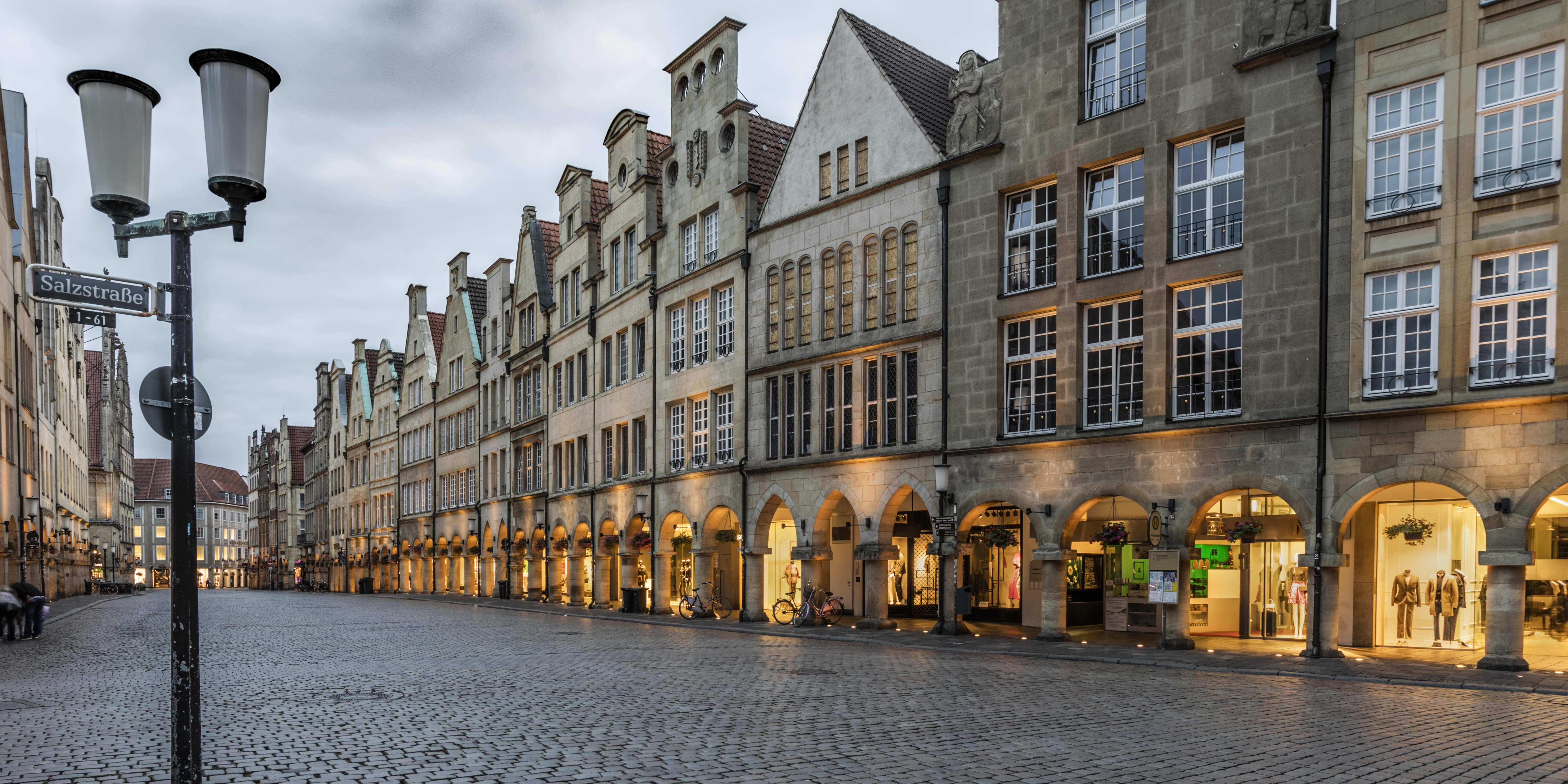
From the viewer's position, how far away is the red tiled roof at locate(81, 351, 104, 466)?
9325 centimetres

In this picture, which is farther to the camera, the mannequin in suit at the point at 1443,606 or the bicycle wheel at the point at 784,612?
the bicycle wheel at the point at 784,612

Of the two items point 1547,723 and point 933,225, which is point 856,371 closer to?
point 933,225

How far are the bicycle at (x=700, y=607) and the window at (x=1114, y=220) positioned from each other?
15.2 meters

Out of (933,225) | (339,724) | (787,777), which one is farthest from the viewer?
(933,225)

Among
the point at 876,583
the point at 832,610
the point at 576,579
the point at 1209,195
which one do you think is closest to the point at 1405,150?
the point at 1209,195

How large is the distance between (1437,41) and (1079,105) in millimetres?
7056

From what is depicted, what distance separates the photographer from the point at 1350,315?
20.1 metres

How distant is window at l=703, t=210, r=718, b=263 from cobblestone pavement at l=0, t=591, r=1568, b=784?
1699 cm

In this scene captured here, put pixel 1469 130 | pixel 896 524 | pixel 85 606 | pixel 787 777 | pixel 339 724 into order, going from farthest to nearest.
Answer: pixel 85 606 < pixel 896 524 < pixel 1469 130 < pixel 339 724 < pixel 787 777

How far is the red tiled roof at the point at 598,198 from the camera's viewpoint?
4666cm

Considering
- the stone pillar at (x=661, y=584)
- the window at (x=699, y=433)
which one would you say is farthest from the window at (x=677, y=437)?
the stone pillar at (x=661, y=584)

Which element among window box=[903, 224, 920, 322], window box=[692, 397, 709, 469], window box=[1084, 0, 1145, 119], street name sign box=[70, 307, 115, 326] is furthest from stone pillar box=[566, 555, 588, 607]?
street name sign box=[70, 307, 115, 326]

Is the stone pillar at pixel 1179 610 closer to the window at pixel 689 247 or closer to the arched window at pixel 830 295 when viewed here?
the arched window at pixel 830 295

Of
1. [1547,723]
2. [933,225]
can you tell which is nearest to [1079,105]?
[933,225]
